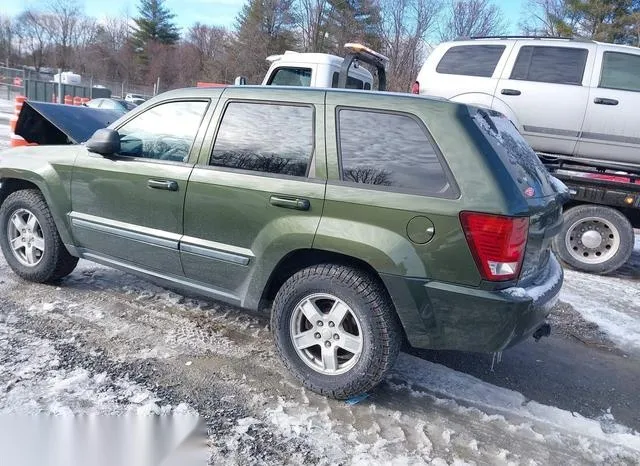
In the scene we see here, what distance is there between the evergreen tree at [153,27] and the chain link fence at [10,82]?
106 feet

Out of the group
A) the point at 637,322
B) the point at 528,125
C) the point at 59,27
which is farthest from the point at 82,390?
the point at 59,27

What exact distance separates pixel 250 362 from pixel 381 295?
1106mm

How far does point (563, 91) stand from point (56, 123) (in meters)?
5.60

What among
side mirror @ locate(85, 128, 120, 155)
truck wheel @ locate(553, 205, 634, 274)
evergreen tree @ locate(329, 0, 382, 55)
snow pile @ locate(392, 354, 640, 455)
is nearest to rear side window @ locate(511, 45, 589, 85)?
truck wheel @ locate(553, 205, 634, 274)

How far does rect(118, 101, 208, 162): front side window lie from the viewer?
3.65m

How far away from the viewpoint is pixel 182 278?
3.70 m

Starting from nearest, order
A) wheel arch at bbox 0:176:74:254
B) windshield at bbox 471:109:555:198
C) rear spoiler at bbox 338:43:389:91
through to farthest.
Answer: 1. windshield at bbox 471:109:555:198
2. wheel arch at bbox 0:176:74:254
3. rear spoiler at bbox 338:43:389:91

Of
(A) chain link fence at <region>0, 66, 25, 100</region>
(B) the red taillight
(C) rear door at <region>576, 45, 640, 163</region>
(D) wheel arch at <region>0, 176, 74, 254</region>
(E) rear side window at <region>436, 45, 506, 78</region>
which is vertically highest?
(A) chain link fence at <region>0, 66, 25, 100</region>

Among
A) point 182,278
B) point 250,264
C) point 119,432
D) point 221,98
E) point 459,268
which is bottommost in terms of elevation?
point 119,432

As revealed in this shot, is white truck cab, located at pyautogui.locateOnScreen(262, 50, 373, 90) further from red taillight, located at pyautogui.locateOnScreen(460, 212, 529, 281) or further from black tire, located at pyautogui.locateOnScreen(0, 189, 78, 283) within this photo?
red taillight, located at pyautogui.locateOnScreen(460, 212, 529, 281)

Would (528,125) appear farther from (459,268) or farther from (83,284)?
(83,284)

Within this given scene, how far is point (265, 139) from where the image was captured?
11.0 feet

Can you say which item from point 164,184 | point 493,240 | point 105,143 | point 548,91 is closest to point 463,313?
point 493,240

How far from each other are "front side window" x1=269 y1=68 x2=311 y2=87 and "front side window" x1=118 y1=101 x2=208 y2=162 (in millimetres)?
5144
